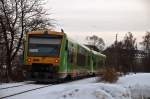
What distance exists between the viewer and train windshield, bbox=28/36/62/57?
30.0 m

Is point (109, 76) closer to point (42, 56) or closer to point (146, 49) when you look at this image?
point (42, 56)

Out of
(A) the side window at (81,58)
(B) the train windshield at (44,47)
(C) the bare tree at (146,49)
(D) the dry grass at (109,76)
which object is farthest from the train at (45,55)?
(C) the bare tree at (146,49)

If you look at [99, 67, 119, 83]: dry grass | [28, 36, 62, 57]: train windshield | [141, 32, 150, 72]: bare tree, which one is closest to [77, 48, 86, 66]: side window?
[99, 67, 119, 83]: dry grass

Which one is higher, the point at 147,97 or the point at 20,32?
the point at 20,32

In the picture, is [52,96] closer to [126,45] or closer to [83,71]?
[83,71]

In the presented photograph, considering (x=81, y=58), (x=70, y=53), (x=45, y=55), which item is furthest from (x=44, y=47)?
(x=81, y=58)

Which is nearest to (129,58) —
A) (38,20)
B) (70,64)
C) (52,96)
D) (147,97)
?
(38,20)

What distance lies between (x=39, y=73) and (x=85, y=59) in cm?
1287

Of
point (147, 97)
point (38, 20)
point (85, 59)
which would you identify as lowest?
point (147, 97)

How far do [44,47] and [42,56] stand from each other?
59 centimetres

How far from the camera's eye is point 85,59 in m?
42.0

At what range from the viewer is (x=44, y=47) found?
30.0 m

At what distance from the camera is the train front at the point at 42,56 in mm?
29531

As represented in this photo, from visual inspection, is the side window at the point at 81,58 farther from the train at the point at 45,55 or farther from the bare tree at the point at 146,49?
the bare tree at the point at 146,49
